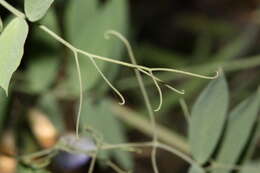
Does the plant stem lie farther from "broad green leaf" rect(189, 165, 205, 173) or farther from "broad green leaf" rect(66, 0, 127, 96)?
"broad green leaf" rect(189, 165, 205, 173)

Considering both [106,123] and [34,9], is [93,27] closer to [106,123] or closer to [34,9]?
[106,123]

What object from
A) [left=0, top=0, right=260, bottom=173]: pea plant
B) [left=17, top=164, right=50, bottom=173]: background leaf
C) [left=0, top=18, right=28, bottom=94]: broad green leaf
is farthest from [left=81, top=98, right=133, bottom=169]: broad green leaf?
[left=0, top=18, right=28, bottom=94]: broad green leaf

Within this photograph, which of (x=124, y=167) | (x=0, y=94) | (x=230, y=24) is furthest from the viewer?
(x=230, y=24)

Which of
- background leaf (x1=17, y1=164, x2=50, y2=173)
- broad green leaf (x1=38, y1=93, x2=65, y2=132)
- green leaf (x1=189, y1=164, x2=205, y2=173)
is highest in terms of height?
green leaf (x1=189, y1=164, x2=205, y2=173)

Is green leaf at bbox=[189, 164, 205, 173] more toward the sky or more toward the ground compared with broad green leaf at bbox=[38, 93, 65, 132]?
more toward the sky

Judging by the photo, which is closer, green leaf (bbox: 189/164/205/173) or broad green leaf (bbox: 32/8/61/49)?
green leaf (bbox: 189/164/205/173)

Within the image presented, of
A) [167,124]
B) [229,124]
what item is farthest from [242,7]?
[229,124]

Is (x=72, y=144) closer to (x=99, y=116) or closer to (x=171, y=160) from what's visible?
(x=99, y=116)

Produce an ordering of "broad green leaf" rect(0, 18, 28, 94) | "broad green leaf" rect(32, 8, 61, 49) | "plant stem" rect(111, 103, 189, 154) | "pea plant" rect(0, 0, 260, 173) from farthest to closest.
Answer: "plant stem" rect(111, 103, 189, 154) → "broad green leaf" rect(32, 8, 61, 49) → "pea plant" rect(0, 0, 260, 173) → "broad green leaf" rect(0, 18, 28, 94)
